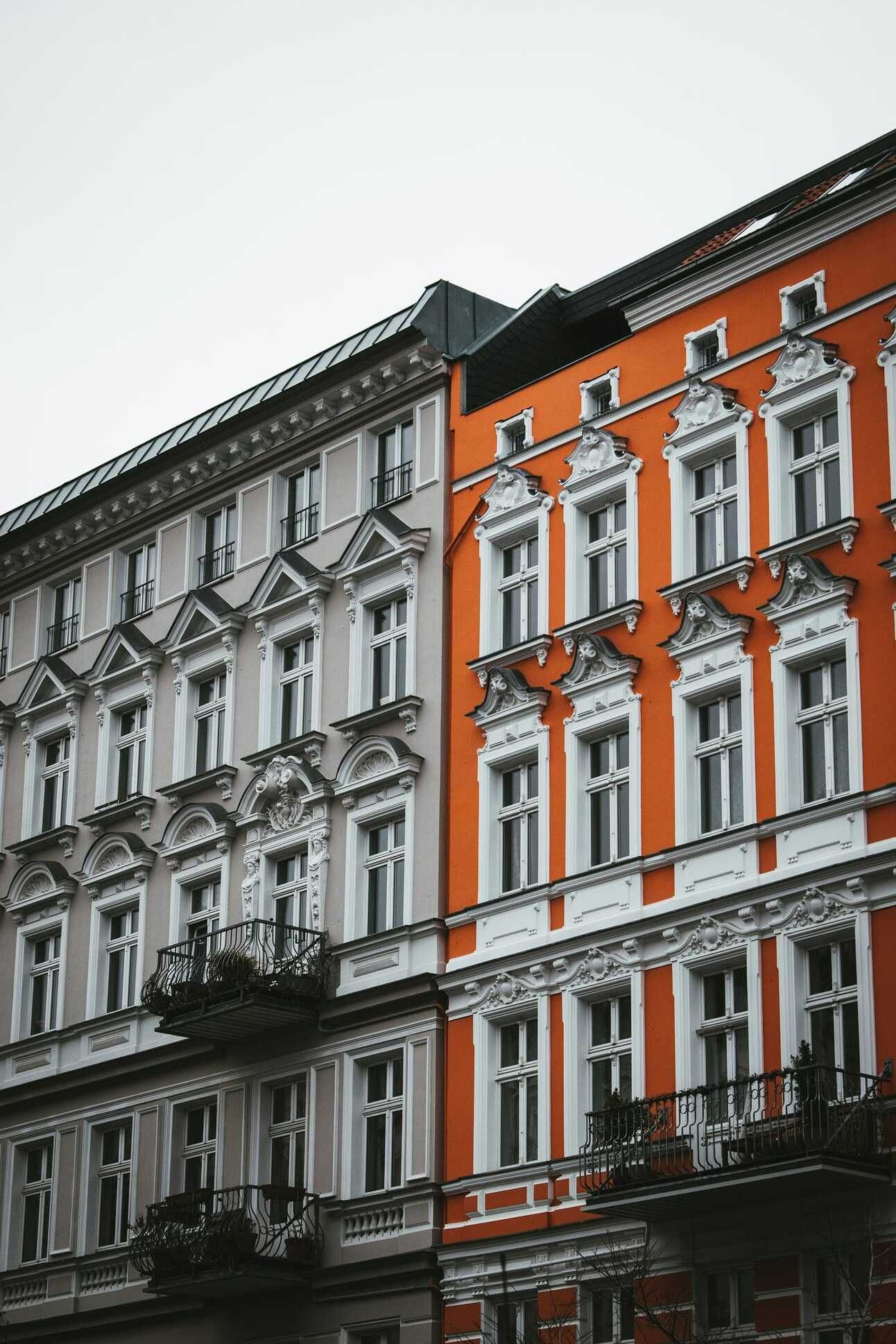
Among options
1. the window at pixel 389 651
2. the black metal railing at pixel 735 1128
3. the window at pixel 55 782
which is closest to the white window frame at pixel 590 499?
the window at pixel 389 651

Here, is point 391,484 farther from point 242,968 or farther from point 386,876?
point 242,968

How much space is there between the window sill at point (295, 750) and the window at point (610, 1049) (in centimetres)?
787

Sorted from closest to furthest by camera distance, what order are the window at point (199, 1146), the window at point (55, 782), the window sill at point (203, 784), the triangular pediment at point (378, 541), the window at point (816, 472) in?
the window at point (816, 472), the triangular pediment at point (378, 541), the window at point (199, 1146), the window sill at point (203, 784), the window at point (55, 782)

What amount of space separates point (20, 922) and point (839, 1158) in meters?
21.4

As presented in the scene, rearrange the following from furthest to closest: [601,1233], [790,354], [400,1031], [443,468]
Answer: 1. [443,468]
2. [400,1031]
3. [790,354]
4. [601,1233]

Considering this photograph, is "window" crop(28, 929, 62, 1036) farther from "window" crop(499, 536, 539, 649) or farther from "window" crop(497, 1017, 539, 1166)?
"window" crop(499, 536, 539, 649)

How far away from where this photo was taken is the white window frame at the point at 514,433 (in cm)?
3719

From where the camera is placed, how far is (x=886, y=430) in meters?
31.2

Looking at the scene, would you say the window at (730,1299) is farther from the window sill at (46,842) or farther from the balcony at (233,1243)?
the window sill at (46,842)

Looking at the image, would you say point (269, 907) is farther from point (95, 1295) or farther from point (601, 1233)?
point (601, 1233)

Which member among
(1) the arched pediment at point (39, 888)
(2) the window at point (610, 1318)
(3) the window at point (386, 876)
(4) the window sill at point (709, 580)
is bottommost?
(2) the window at point (610, 1318)

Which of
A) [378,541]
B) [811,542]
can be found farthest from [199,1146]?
[811,542]

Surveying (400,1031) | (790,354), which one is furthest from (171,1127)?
(790,354)

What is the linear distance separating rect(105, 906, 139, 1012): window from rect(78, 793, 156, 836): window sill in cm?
163
